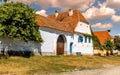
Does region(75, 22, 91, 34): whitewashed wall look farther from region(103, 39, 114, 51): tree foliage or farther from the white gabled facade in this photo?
region(103, 39, 114, 51): tree foliage

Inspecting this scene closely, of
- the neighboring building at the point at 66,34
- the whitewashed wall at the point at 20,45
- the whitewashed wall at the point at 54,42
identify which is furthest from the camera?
the neighboring building at the point at 66,34

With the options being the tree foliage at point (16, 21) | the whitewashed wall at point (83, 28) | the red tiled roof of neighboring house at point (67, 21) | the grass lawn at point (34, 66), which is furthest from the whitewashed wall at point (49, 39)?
the grass lawn at point (34, 66)

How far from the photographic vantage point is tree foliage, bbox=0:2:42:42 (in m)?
28.9

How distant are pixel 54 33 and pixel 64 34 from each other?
3437mm

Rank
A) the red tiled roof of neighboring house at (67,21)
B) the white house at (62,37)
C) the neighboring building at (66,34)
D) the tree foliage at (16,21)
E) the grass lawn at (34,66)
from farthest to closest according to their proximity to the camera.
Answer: the red tiled roof of neighboring house at (67,21)
the neighboring building at (66,34)
the white house at (62,37)
the tree foliage at (16,21)
the grass lawn at (34,66)

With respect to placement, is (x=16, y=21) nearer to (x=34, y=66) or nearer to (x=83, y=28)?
(x=34, y=66)

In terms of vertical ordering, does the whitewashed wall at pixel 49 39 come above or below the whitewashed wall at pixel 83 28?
below

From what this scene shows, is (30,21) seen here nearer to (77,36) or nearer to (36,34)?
(36,34)

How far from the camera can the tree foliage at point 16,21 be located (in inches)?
1138

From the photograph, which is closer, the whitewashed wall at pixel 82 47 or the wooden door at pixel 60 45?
the wooden door at pixel 60 45

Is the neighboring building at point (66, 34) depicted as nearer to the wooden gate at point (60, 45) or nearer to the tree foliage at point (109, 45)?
the wooden gate at point (60, 45)

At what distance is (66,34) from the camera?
44406mm

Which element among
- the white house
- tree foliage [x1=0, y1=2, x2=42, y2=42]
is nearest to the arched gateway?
the white house

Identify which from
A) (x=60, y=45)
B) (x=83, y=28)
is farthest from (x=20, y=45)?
(x=83, y=28)
